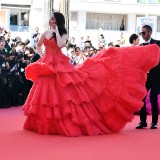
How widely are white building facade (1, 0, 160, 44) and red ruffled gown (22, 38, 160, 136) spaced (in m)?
23.8

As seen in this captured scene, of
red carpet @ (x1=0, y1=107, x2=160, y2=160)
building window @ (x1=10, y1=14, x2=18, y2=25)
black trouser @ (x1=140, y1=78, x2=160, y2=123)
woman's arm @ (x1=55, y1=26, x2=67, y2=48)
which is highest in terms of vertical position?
building window @ (x1=10, y1=14, x2=18, y2=25)

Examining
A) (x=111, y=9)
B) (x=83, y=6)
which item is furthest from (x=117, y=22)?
(x=83, y=6)

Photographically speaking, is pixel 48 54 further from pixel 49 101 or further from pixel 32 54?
pixel 32 54

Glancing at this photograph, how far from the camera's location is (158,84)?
803cm

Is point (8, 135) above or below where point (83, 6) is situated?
below

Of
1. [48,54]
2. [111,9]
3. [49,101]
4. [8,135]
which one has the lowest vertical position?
[8,135]

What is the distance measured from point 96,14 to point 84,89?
29779 millimetres

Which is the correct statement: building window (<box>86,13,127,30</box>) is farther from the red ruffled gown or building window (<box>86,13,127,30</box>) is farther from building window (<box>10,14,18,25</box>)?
the red ruffled gown

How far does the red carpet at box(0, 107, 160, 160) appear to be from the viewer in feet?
18.6

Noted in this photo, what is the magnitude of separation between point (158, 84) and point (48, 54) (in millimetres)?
1832

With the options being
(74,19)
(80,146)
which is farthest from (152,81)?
(74,19)

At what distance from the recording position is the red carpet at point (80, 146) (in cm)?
566

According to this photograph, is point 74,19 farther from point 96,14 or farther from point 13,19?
point 13,19

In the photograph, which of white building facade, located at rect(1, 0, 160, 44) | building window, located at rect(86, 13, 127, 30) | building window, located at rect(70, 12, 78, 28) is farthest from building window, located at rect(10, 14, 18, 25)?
building window, located at rect(86, 13, 127, 30)
